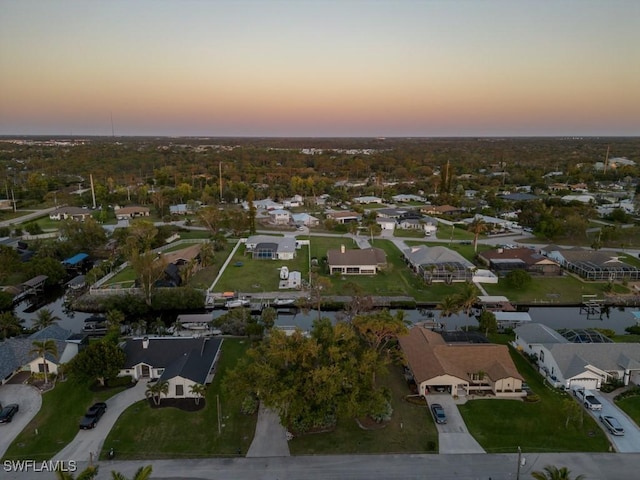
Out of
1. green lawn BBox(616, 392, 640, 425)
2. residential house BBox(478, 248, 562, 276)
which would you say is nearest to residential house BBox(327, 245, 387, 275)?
residential house BBox(478, 248, 562, 276)

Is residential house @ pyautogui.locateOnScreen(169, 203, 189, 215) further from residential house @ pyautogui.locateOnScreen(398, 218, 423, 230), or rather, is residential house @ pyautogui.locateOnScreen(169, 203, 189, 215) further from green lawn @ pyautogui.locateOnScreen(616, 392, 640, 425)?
green lawn @ pyautogui.locateOnScreen(616, 392, 640, 425)

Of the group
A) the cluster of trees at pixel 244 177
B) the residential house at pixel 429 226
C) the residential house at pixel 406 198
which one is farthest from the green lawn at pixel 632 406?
the residential house at pixel 406 198

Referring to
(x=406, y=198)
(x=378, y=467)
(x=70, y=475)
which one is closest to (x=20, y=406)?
(x=70, y=475)

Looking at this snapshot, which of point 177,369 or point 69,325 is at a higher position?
point 177,369

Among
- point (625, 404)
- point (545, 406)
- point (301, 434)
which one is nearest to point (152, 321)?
point (301, 434)

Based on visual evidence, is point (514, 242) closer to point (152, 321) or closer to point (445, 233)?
point (445, 233)

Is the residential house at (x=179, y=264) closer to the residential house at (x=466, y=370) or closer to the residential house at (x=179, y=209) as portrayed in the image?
the residential house at (x=466, y=370)
